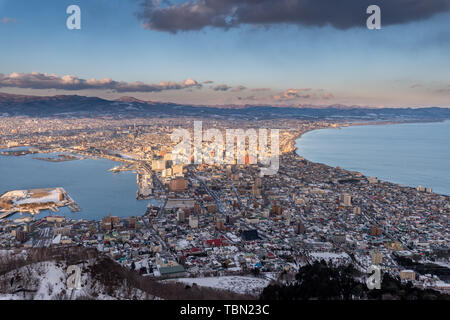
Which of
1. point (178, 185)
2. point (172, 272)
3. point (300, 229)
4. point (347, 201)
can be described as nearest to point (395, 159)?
point (347, 201)

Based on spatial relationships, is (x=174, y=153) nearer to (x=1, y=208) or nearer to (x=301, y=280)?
(x=1, y=208)

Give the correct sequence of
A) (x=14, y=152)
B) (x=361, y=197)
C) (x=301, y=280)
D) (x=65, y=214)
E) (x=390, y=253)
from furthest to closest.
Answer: (x=14, y=152), (x=361, y=197), (x=65, y=214), (x=390, y=253), (x=301, y=280)

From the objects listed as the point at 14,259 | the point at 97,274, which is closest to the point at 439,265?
the point at 97,274

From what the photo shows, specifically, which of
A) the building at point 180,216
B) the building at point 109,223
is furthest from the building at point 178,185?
the building at point 109,223

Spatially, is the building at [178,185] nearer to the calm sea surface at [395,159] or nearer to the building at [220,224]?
the building at [220,224]

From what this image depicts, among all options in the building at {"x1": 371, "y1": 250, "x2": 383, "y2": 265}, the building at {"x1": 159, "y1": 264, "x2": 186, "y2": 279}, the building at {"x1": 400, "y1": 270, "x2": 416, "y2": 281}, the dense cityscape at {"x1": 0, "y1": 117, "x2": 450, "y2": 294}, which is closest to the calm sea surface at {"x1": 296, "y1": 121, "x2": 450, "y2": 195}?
the dense cityscape at {"x1": 0, "y1": 117, "x2": 450, "y2": 294}
